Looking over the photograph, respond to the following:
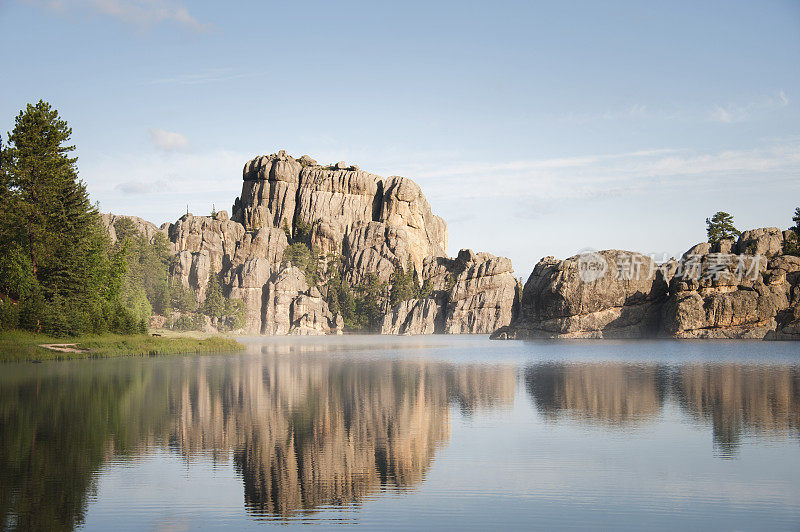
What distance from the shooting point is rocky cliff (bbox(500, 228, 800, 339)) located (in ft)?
358

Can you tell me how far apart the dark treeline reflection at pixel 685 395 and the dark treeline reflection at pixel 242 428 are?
3797 mm

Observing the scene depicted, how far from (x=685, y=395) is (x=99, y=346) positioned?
178 ft

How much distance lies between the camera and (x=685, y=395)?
119ft

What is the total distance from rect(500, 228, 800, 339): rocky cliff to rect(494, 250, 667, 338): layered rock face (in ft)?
0.61

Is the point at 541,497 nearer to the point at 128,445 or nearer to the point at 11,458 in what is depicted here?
the point at 128,445

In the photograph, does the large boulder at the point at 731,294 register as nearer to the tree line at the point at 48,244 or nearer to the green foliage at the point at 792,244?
A: the green foliage at the point at 792,244

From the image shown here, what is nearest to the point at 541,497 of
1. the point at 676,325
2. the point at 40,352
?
the point at 40,352

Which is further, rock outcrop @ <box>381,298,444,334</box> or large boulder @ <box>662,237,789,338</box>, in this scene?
rock outcrop @ <box>381,298,444,334</box>

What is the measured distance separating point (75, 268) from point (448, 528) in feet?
218

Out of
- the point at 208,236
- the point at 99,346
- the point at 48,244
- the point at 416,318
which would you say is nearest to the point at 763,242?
the point at 416,318

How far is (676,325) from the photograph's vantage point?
116 metres

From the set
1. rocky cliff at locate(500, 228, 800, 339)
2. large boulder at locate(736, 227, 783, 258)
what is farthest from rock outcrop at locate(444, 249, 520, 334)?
large boulder at locate(736, 227, 783, 258)

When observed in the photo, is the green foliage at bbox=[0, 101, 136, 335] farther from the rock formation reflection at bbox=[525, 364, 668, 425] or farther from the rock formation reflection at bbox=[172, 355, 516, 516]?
the rock formation reflection at bbox=[525, 364, 668, 425]

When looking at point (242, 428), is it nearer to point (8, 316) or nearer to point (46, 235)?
point (8, 316)
